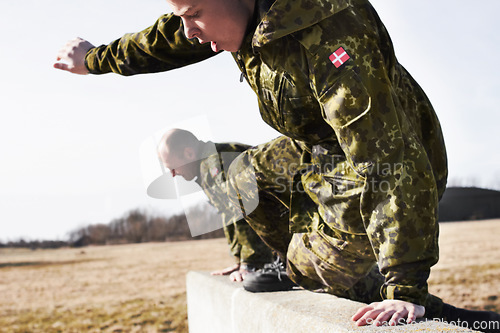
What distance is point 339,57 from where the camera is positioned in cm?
140

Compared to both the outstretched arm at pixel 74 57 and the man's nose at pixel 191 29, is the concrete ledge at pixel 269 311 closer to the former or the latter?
the man's nose at pixel 191 29

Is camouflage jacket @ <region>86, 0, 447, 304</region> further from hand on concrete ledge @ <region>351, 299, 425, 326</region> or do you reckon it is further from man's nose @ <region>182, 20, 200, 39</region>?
man's nose @ <region>182, 20, 200, 39</region>

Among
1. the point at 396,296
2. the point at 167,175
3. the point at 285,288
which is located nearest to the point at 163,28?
the point at 167,175

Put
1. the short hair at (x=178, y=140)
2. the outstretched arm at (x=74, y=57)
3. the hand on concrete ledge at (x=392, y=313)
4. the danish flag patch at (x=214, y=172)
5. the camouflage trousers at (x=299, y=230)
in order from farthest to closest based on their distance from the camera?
the danish flag patch at (x=214, y=172) < the short hair at (x=178, y=140) < the outstretched arm at (x=74, y=57) < the camouflage trousers at (x=299, y=230) < the hand on concrete ledge at (x=392, y=313)

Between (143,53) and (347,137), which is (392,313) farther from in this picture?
(143,53)

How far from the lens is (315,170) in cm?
183

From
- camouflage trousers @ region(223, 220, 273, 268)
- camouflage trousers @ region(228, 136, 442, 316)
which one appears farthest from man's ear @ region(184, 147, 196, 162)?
camouflage trousers @ region(228, 136, 442, 316)

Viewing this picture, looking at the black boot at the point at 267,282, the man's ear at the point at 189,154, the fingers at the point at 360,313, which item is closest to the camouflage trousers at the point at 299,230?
the black boot at the point at 267,282

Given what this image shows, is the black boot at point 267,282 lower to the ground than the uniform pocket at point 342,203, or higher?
lower

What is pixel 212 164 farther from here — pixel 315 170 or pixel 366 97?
pixel 366 97

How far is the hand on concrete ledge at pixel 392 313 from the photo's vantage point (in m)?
1.31

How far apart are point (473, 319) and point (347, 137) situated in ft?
3.46

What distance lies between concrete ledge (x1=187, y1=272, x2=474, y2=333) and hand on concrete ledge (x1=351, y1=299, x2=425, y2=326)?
3 centimetres

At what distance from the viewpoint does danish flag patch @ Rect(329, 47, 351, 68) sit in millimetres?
1396
